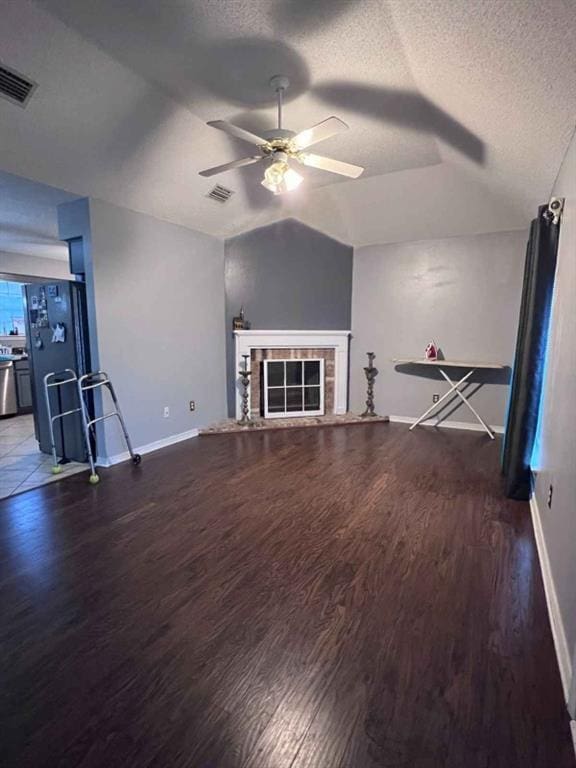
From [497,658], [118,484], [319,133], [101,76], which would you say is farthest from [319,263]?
[497,658]

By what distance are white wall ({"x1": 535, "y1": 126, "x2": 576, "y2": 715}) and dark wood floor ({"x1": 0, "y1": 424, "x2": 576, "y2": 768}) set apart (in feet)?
0.64

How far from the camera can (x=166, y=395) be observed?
163 inches

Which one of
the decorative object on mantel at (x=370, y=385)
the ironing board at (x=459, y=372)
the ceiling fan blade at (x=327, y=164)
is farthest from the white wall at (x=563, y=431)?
the decorative object on mantel at (x=370, y=385)

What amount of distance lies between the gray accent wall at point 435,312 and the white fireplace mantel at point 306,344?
0.14 meters

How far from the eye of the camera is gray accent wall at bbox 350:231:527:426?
4.44 meters

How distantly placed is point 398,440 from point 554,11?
3508 millimetres

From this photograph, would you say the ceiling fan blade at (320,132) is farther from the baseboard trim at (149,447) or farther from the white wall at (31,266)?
the white wall at (31,266)

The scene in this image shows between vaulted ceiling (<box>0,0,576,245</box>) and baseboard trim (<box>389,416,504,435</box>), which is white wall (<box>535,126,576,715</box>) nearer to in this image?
vaulted ceiling (<box>0,0,576,245</box>)

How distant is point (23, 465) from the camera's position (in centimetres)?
360

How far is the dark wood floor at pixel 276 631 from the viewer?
1187 mm

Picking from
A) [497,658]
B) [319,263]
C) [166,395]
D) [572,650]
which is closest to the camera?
[572,650]

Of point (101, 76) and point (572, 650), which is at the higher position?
point (101, 76)

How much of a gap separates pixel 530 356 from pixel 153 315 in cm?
327

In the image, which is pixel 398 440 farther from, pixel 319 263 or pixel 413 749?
pixel 413 749
